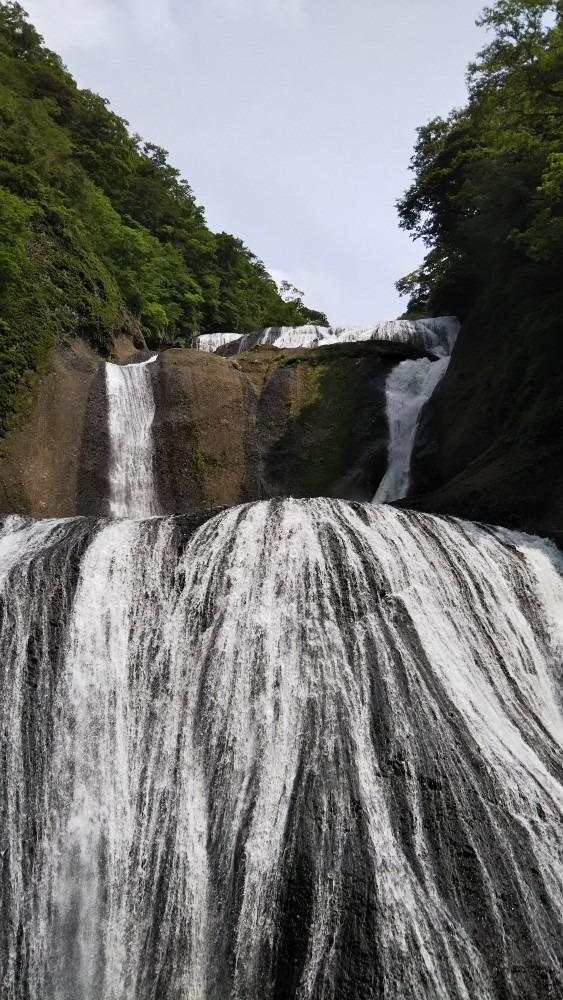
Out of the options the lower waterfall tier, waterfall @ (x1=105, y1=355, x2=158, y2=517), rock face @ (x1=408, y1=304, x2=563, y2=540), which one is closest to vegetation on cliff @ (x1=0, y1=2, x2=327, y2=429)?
waterfall @ (x1=105, y1=355, x2=158, y2=517)

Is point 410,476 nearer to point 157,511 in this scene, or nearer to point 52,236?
point 157,511

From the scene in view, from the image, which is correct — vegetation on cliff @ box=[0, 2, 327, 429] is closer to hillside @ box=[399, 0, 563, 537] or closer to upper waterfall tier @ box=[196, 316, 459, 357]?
upper waterfall tier @ box=[196, 316, 459, 357]

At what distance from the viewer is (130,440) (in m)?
17.0

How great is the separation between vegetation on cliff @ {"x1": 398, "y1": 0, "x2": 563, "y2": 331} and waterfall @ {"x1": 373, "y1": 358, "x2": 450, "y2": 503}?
2.63 metres

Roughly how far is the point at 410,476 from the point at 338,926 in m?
12.5

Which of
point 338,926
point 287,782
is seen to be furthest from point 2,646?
point 338,926

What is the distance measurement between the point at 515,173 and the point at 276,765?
48.5 ft

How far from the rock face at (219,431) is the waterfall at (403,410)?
281 millimetres

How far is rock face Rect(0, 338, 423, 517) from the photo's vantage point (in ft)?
50.9

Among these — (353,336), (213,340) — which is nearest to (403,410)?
(353,336)

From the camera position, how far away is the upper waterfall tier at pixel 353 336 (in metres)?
23.0

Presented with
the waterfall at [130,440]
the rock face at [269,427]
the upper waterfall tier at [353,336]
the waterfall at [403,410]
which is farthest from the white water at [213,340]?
the waterfall at [403,410]

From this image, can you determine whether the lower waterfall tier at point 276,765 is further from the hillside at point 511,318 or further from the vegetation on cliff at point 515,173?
the vegetation on cliff at point 515,173

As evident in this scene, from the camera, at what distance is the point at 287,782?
6.94 m
